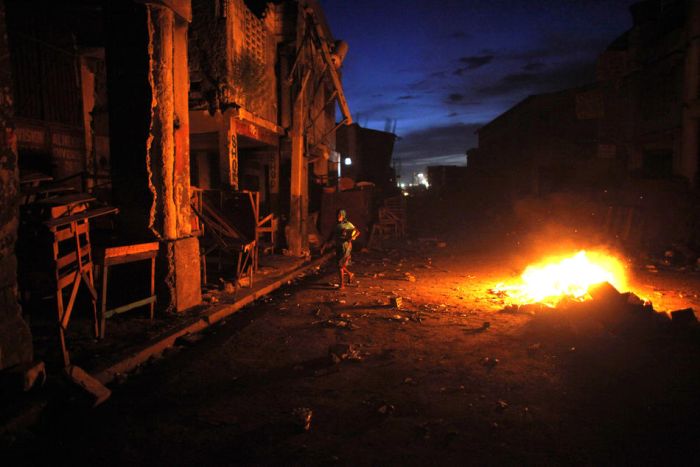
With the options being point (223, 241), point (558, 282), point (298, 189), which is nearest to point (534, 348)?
point (558, 282)

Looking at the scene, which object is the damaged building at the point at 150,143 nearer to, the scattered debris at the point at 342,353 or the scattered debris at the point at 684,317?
the scattered debris at the point at 342,353

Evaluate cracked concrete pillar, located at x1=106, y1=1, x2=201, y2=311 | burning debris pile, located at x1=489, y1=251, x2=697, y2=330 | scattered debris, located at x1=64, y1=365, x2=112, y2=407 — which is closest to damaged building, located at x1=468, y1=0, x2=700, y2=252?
burning debris pile, located at x1=489, y1=251, x2=697, y2=330

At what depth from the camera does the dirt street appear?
313 centimetres

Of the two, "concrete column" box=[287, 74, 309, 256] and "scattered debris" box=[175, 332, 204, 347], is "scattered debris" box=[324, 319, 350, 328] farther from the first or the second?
"concrete column" box=[287, 74, 309, 256]

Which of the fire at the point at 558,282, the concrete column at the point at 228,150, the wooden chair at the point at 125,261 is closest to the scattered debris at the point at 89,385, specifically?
the wooden chair at the point at 125,261

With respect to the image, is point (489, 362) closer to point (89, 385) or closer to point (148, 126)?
point (89, 385)

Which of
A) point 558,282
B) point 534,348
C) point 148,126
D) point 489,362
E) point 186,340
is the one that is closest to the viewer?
point 489,362

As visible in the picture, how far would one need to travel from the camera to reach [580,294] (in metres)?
7.28

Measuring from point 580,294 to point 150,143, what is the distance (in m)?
7.55

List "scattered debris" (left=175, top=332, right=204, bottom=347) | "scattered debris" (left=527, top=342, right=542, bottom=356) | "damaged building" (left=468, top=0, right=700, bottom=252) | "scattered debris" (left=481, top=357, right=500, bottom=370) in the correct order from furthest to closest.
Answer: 1. "damaged building" (left=468, top=0, right=700, bottom=252)
2. "scattered debris" (left=175, top=332, right=204, bottom=347)
3. "scattered debris" (left=527, top=342, right=542, bottom=356)
4. "scattered debris" (left=481, top=357, right=500, bottom=370)

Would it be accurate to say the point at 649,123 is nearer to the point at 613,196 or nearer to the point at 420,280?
the point at 613,196

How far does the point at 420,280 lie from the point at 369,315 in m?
3.41

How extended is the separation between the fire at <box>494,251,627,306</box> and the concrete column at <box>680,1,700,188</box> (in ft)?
28.8

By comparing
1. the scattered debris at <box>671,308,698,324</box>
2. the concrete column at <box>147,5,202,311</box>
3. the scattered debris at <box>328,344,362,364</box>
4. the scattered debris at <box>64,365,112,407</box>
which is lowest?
the scattered debris at <box>328,344,362,364</box>
